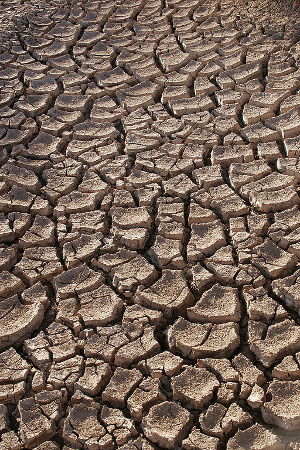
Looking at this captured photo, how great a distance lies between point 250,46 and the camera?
3.38 meters

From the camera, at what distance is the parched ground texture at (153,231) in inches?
72.4

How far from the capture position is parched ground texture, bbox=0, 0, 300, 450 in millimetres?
1840

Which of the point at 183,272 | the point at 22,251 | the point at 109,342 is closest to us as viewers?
the point at 109,342

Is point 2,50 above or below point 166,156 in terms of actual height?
above

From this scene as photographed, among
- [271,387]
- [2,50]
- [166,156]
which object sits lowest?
[271,387]

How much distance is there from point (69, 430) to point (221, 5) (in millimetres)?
2972

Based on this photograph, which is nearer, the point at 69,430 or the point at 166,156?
the point at 69,430

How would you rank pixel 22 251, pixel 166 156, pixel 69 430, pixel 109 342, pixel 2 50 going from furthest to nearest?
1. pixel 2 50
2. pixel 166 156
3. pixel 22 251
4. pixel 109 342
5. pixel 69 430

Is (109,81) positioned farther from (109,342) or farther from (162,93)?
(109,342)

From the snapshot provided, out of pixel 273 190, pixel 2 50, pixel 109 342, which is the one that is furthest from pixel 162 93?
pixel 109 342

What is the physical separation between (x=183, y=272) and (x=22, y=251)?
28.2 inches

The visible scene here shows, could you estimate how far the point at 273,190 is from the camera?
2.51m

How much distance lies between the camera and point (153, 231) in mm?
2447

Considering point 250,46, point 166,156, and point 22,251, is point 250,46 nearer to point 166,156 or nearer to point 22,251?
point 166,156
